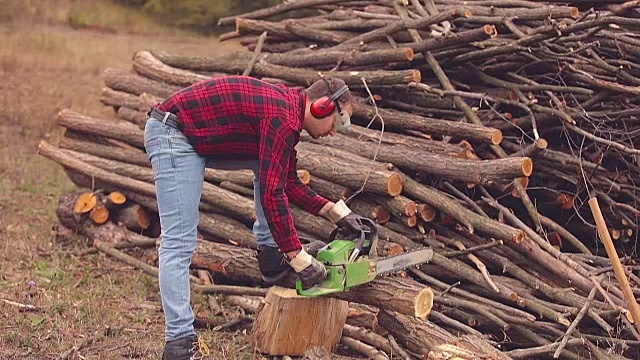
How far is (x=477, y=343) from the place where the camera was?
15.3 feet

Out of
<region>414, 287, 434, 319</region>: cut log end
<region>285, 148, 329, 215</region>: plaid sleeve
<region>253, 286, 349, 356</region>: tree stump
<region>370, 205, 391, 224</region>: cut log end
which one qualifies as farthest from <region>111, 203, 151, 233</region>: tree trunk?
<region>414, 287, 434, 319</region>: cut log end

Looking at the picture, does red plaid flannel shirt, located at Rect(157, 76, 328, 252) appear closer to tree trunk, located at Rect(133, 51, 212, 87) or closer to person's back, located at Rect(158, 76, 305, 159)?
person's back, located at Rect(158, 76, 305, 159)

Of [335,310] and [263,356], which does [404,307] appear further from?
[263,356]

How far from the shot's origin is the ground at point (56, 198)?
5570 millimetres

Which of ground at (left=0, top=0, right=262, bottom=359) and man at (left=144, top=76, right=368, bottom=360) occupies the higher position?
man at (left=144, top=76, right=368, bottom=360)

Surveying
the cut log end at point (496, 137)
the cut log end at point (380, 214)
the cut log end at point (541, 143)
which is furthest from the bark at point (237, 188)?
the cut log end at point (541, 143)

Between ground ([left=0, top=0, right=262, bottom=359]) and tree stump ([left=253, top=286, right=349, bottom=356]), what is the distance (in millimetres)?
228

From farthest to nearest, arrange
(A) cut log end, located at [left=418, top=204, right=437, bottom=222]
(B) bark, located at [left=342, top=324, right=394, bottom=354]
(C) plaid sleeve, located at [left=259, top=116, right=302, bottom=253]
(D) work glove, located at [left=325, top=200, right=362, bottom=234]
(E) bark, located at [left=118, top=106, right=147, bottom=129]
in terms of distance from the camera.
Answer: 1. (E) bark, located at [left=118, top=106, right=147, bottom=129]
2. (A) cut log end, located at [left=418, top=204, right=437, bottom=222]
3. (B) bark, located at [left=342, top=324, right=394, bottom=354]
4. (D) work glove, located at [left=325, top=200, right=362, bottom=234]
5. (C) plaid sleeve, located at [left=259, top=116, right=302, bottom=253]

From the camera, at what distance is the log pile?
5609mm

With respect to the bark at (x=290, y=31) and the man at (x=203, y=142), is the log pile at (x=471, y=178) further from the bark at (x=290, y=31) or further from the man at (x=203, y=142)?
the man at (x=203, y=142)

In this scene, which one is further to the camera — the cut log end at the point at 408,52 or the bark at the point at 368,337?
the cut log end at the point at 408,52

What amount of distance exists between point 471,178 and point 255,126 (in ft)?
7.18

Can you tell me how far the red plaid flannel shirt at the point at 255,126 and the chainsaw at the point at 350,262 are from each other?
308 mm

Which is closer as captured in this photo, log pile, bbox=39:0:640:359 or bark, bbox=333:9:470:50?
log pile, bbox=39:0:640:359
